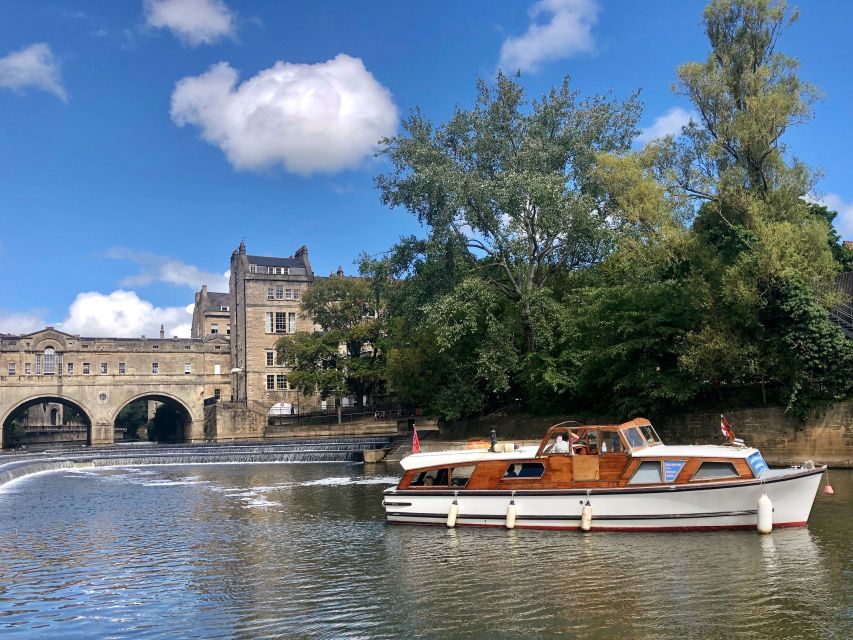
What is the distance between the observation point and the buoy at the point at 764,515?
650 inches

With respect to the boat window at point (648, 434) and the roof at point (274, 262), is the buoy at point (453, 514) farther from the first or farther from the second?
the roof at point (274, 262)

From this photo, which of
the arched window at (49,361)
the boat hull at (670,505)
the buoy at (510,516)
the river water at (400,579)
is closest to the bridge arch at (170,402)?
the arched window at (49,361)

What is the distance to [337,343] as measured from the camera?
229 ft

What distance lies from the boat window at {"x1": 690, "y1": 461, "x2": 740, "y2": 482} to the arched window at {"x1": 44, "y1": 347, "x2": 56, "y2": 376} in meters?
77.5

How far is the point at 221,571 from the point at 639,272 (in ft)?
84.4

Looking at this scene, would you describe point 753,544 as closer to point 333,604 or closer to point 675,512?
point 675,512

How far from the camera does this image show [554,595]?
41.5ft

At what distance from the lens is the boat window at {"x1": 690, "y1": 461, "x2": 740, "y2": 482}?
17.1 m

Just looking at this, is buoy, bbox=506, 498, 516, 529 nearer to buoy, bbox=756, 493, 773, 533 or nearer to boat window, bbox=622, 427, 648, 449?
boat window, bbox=622, 427, 648, 449

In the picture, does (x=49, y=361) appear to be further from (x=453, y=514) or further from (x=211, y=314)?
(x=453, y=514)

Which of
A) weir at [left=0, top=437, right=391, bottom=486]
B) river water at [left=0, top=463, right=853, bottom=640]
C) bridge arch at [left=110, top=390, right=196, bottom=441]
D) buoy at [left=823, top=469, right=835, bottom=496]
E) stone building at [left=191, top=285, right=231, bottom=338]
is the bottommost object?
river water at [left=0, top=463, right=853, bottom=640]

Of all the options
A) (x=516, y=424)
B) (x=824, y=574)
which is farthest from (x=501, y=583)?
(x=516, y=424)

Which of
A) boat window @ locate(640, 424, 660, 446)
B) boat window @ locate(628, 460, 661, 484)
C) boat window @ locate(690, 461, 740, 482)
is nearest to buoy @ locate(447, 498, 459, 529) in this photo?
boat window @ locate(628, 460, 661, 484)

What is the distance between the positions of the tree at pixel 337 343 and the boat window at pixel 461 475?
158ft
